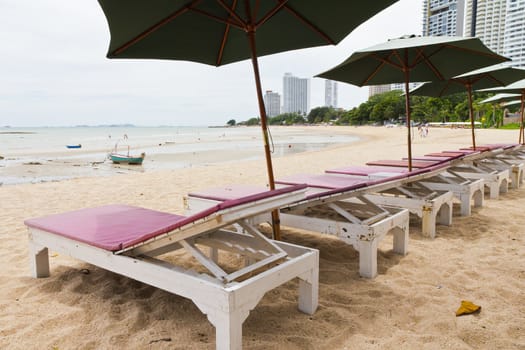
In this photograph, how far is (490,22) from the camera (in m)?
85.1

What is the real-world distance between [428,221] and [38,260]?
3.77 m

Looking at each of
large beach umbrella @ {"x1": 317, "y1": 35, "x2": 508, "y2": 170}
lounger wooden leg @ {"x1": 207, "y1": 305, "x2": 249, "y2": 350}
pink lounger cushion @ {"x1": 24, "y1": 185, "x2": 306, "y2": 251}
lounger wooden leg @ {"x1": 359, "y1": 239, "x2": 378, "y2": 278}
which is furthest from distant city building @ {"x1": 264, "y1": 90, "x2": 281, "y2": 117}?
lounger wooden leg @ {"x1": 207, "y1": 305, "x2": 249, "y2": 350}

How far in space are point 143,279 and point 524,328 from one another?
2318 mm

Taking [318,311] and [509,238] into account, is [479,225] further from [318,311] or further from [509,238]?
[318,311]

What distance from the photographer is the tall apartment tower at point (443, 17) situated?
97938mm

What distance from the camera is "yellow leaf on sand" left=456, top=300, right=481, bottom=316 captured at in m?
2.42

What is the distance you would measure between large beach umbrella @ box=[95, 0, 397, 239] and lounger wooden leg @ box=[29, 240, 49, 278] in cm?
169

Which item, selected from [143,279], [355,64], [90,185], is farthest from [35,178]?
[143,279]

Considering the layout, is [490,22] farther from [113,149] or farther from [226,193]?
[226,193]

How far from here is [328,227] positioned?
3078 millimetres

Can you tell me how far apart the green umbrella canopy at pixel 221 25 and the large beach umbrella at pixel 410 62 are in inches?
39.7

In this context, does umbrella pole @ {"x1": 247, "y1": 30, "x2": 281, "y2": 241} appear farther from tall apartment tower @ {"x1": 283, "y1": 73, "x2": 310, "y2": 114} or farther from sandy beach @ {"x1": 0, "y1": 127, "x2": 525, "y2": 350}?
tall apartment tower @ {"x1": 283, "y1": 73, "x2": 310, "y2": 114}

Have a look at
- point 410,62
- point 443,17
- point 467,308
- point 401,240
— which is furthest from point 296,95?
point 467,308

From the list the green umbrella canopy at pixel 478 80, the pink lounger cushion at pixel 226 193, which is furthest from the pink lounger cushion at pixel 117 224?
the green umbrella canopy at pixel 478 80
